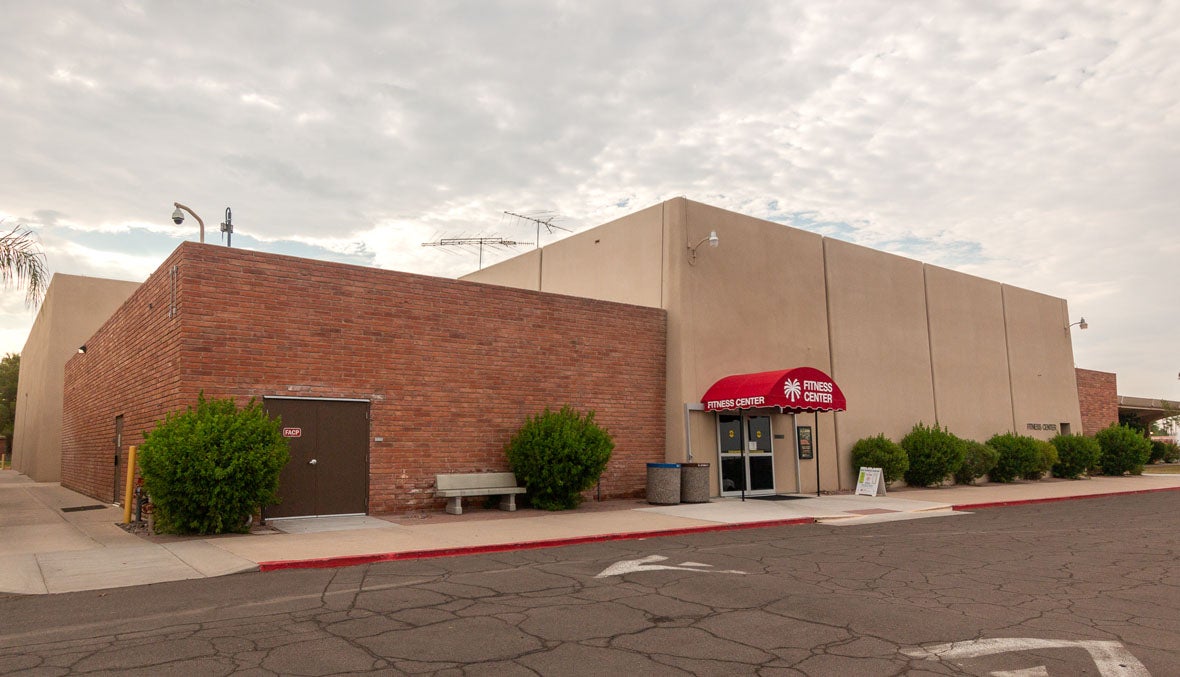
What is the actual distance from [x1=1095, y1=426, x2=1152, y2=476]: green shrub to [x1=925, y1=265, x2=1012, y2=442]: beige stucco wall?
681cm

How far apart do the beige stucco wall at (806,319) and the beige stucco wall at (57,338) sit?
18001mm

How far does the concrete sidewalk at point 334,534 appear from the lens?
9.74 meters

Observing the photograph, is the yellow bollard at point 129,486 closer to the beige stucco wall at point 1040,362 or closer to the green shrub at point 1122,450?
the beige stucco wall at point 1040,362

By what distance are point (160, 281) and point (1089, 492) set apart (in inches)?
1026

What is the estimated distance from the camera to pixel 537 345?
18.2 metres

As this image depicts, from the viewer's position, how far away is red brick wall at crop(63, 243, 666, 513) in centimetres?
1409

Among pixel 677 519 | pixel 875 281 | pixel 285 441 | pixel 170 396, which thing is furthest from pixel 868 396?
pixel 170 396

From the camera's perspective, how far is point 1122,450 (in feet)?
111

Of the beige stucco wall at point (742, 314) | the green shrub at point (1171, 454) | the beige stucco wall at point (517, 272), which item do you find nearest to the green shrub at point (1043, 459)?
the beige stucco wall at point (742, 314)

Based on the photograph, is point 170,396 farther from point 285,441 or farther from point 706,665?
point 706,665

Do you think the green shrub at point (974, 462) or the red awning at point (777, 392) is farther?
the green shrub at point (974, 462)

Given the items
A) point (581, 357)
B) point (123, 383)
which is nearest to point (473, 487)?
point (581, 357)

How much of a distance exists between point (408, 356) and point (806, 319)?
41.4 feet

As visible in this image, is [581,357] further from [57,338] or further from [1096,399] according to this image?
[1096,399]
